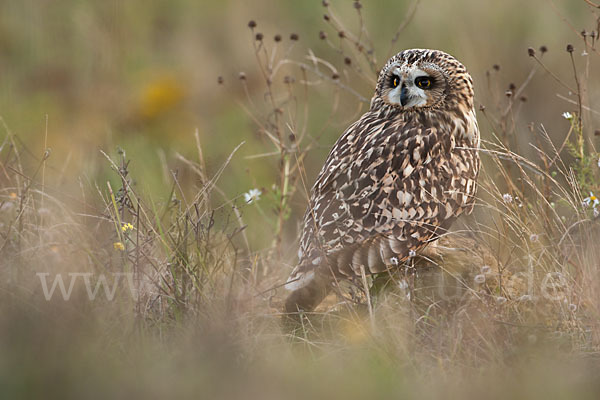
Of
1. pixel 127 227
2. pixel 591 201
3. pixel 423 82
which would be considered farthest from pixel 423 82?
pixel 127 227

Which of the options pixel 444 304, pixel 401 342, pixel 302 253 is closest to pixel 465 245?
pixel 444 304

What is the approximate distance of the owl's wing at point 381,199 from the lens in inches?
154

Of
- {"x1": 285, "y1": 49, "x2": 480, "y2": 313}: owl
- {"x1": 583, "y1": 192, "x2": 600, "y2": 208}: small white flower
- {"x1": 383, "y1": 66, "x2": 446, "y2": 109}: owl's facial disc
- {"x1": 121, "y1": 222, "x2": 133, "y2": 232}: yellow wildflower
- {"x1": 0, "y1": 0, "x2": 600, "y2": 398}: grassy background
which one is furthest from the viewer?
{"x1": 383, "y1": 66, "x2": 446, "y2": 109}: owl's facial disc

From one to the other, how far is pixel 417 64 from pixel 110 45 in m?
4.02

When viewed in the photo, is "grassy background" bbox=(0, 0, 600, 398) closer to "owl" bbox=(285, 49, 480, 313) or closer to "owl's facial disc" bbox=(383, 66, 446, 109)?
"owl" bbox=(285, 49, 480, 313)

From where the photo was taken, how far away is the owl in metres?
3.89

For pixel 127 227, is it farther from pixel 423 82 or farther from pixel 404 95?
pixel 423 82

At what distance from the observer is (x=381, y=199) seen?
3.99 metres

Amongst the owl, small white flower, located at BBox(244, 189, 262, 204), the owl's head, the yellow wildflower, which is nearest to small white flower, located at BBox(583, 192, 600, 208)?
the owl

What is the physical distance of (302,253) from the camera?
13.1 feet

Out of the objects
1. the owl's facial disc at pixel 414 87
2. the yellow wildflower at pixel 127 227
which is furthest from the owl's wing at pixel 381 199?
the yellow wildflower at pixel 127 227

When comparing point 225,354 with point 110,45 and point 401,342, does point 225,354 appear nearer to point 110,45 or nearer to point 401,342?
point 401,342

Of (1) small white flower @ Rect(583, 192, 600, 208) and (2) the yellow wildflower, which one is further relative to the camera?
(1) small white flower @ Rect(583, 192, 600, 208)

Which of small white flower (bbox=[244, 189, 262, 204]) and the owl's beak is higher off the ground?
the owl's beak
